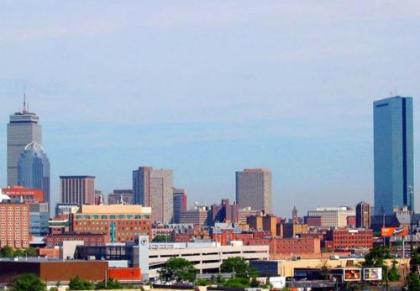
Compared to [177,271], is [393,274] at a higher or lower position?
higher

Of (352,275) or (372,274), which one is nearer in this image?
(352,275)

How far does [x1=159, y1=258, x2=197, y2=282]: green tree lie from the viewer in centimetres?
18410

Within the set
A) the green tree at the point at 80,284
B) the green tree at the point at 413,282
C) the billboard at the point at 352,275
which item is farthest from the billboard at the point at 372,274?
the green tree at the point at 80,284

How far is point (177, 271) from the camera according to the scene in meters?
190

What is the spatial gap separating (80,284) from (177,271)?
3810cm

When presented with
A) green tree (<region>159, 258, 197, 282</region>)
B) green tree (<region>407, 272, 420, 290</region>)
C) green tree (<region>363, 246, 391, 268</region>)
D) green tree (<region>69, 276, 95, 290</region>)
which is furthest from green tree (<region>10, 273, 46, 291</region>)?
green tree (<region>363, 246, 391, 268</region>)

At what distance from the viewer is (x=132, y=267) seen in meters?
200

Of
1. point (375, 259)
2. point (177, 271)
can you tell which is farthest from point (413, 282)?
point (177, 271)

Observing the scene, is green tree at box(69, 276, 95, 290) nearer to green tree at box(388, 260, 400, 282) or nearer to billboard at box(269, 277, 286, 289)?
billboard at box(269, 277, 286, 289)

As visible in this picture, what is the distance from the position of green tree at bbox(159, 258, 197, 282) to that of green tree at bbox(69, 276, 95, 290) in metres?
24.4

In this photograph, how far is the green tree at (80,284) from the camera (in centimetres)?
14976

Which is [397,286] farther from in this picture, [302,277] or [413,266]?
[302,277]

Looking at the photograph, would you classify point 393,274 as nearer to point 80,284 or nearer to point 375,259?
point 375,259

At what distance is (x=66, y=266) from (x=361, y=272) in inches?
1779
